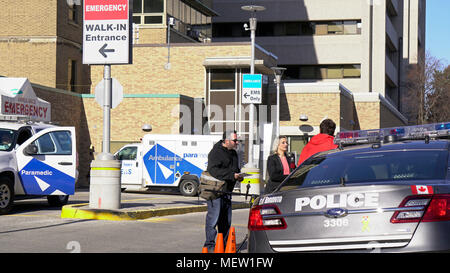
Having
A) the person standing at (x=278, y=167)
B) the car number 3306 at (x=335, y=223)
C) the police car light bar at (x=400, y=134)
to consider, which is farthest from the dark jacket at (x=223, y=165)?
the car number 3306 at (x=335, y=223)

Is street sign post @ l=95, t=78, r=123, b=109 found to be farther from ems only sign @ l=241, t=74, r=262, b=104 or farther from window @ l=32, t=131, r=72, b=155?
ems only sign @ l=241, t=74, r=262, b=104

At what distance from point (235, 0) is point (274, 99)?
2366cm

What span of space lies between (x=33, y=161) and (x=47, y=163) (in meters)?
0.31

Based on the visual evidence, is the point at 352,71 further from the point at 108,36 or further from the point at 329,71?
the point at 108,36

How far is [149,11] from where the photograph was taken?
141ft

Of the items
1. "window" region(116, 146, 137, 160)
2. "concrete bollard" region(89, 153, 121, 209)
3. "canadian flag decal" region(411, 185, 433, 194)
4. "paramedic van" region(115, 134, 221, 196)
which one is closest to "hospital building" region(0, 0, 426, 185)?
"window" region(116, 146, 137, 160)

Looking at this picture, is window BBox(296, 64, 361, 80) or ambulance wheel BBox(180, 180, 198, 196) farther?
window BBox(296, 64, 361, 80)

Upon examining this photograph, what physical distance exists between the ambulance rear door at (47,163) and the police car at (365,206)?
996 cm

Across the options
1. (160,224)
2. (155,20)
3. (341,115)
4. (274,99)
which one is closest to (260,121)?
(274,99)

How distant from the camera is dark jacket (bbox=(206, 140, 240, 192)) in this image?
10156mm

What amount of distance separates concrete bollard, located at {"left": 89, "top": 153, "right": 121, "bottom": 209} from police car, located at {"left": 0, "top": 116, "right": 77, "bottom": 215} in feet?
4.09

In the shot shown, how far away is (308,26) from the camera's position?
2496 inches
